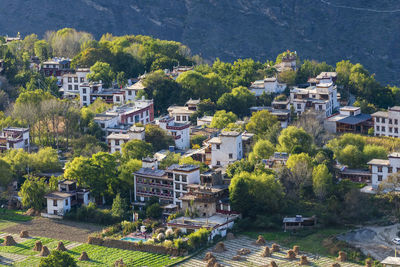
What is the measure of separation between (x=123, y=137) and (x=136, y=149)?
5.62 metres

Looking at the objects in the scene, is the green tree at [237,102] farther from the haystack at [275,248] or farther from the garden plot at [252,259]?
the haystack at [275,248]

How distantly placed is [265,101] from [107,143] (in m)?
20.0

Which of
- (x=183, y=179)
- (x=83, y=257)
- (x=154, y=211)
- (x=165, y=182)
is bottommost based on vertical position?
(x=83, y=257)

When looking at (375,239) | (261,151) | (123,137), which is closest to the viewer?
(375,239)

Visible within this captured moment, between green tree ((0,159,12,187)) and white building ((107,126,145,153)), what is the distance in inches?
457

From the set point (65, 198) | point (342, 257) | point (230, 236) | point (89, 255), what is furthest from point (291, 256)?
point (65, 198)

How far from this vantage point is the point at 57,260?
3204 inches

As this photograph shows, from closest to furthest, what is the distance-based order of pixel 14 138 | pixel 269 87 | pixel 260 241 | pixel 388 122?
pixel 260 241, pixel 14 138, pixel 388 122, pixel 269 87

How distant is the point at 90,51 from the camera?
139 meters

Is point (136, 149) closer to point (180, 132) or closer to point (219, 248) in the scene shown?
point (180, 132)

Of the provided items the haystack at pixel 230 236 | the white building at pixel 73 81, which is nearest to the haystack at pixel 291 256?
the haystack at pixel 230 236

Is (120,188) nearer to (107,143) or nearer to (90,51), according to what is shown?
→ (107,143)

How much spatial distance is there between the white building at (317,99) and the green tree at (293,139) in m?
14.2

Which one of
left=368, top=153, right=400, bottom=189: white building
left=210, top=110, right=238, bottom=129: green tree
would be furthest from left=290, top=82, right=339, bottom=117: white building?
left=368, top=153, right=400, bottom=189: white building
